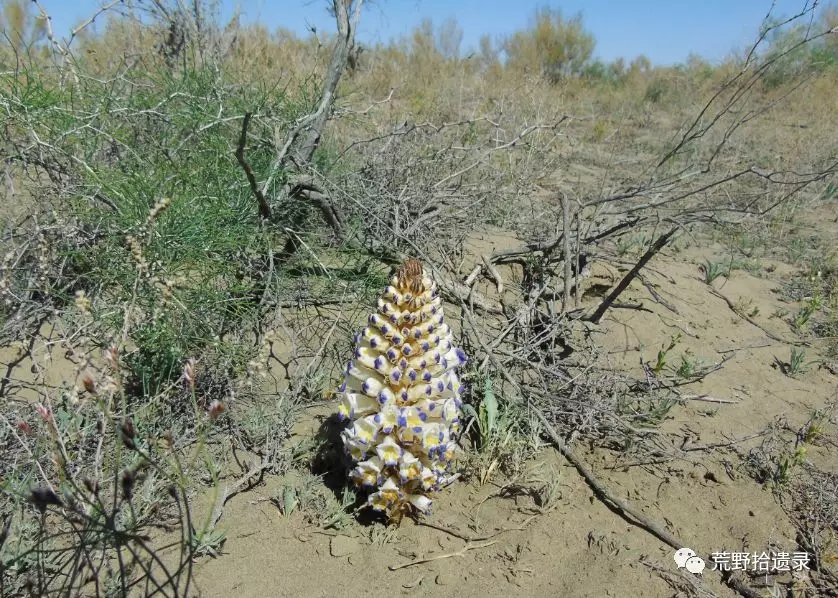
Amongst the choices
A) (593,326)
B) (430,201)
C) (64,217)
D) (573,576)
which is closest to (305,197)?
(430,201)

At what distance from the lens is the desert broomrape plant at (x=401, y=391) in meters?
1.99

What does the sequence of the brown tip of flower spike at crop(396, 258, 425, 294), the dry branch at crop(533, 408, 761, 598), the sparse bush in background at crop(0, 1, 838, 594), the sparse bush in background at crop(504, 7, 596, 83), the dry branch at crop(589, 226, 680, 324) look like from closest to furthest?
the brown tip of flower spike at crop(396, 258, 425, 294), the dry branch at crop(533, 408, 761, 598), the sparse bush in background at crop(0, 1, 838, 594), the dry branch at crop(589, 226, 680, 324), the sparse bush in background at crop(504, 7, 596, 83)

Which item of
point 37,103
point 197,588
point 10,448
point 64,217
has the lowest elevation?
point 197,588

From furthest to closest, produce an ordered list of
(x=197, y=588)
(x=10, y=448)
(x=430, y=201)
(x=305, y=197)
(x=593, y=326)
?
(x=430, y=201)
(x=305, y=197)
(x=593, y=326)
(x=10, y=448)
(x=197, y=588)

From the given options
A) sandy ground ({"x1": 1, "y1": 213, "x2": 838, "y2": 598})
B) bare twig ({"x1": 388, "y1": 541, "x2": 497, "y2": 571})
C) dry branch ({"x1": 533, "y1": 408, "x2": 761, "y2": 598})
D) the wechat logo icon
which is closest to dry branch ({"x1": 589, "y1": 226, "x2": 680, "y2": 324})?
sandy ground ({"x1": 1, "y1": 213, "x2": 838, "y2": 598})

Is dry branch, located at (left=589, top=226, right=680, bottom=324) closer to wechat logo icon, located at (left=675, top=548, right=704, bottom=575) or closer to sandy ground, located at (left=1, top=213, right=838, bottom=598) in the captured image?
sandy ground, located at (left=1, top=213, right=838, bottom=598)

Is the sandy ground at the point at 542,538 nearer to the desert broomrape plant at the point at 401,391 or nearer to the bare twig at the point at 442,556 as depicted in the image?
the bare twig at the point at 442,556

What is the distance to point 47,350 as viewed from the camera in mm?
2914

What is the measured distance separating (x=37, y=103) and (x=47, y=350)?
4.06 ft

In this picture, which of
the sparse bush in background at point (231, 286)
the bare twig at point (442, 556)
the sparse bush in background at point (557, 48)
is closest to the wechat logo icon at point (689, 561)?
the sparse bush in background at point (231, 286)

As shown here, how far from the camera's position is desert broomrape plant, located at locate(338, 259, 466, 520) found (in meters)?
1.99

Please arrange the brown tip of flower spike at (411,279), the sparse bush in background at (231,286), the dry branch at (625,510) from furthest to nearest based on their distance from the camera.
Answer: the sparse bush in background at (231,286) < the dry branch at (625,510) < the brown tip of flower spike at (411,279)

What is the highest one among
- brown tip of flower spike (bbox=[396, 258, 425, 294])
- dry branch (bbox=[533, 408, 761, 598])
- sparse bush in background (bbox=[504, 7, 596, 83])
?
sparse bush in background (bbox=[504, 7, 596, 83])

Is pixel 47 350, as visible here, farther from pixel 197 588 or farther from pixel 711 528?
pixel 711 528
